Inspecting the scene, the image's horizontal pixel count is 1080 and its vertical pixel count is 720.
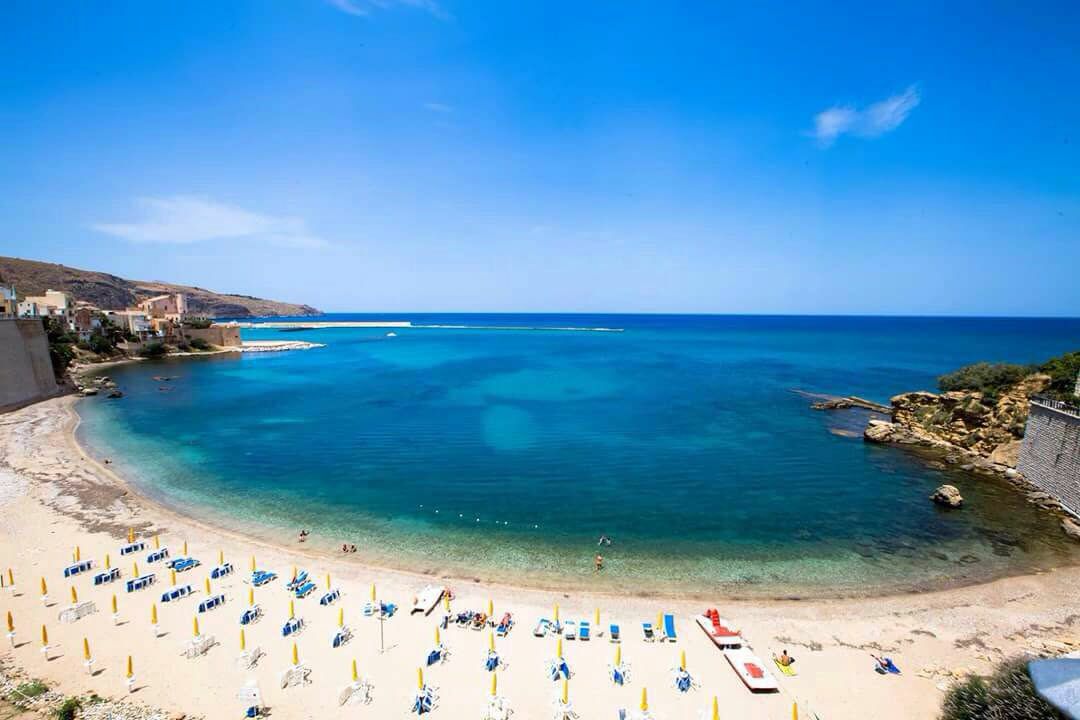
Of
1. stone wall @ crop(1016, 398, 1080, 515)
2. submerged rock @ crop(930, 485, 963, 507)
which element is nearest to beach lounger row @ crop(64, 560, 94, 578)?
submerged rock @ crop(930, 485, 963, 507)

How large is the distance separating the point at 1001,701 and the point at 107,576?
25653 mm

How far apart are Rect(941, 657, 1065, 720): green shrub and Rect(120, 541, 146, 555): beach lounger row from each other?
26686mm

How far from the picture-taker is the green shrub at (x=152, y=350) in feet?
272

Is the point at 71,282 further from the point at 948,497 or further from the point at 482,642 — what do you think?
the point at 948,497

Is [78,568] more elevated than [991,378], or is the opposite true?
[991,378]

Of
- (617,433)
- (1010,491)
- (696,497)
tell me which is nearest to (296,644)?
(696,497)

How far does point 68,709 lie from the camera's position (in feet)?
35.2

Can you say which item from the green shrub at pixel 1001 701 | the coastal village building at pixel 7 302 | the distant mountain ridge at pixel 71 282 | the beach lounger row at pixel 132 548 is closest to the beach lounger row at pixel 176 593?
the beach lounger row at pixel 132 548

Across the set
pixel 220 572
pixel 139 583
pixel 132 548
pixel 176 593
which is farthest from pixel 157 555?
pixel 176 593

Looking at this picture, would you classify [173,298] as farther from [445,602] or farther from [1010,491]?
[1010,491]

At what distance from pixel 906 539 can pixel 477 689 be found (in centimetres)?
2059

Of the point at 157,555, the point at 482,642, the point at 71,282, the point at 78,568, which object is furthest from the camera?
the point at 71,282

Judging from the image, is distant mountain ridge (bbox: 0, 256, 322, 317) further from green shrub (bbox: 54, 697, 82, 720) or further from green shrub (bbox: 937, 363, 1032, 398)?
green shrub (bbox: 937, 363, 1032, 398)

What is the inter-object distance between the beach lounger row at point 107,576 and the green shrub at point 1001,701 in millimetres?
25145
